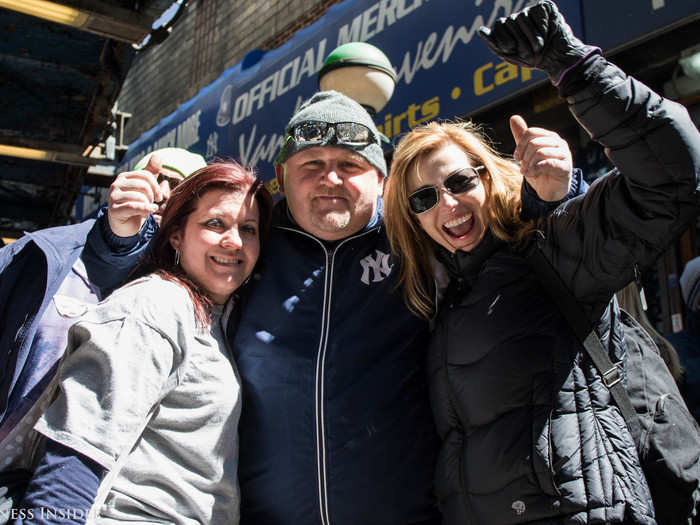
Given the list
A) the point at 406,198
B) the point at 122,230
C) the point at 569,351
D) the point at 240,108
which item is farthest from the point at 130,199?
the point at 240,108

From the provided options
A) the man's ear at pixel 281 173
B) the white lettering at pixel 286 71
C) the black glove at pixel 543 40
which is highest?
the white lettering at pixel 286 71

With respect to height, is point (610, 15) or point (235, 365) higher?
point (610, 15)

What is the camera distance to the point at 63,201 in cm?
597

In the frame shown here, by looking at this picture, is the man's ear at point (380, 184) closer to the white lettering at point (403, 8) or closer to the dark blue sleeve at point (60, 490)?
the dark blue sleeve at point (60, 490)

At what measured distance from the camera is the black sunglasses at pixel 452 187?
2.01 m

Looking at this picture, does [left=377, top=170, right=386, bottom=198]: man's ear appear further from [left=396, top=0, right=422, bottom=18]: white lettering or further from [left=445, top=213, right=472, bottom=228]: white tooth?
[left=396, top=0, right=422, bottom=18]: white lettering

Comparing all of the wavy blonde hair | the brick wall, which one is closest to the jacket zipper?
the wavy blonde hair

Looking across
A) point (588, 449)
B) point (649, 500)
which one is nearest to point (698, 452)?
point (649, 500)

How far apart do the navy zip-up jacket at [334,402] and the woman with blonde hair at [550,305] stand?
0.56 feet

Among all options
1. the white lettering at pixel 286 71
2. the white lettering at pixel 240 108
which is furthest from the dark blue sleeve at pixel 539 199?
the white lettering at pixel 240 108

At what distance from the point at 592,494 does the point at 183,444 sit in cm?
112

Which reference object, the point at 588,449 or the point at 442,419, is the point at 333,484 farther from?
the point at 588,449

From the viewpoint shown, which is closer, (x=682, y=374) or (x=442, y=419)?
(x=442, y=419)

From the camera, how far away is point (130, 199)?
1923 millimetres
